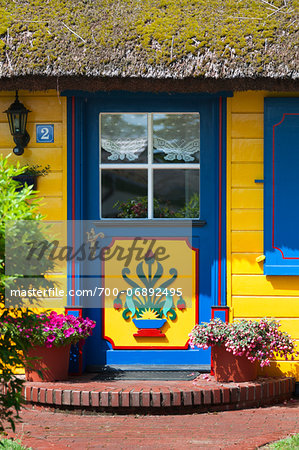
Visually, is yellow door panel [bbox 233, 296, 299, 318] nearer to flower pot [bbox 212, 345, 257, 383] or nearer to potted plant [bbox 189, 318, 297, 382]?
potted plant [bbox 189, 318, 297, 382]

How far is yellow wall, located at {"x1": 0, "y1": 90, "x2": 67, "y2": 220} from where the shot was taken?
651 cm

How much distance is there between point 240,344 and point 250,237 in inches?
41.1

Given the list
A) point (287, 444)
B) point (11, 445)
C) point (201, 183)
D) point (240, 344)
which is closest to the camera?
point (11, 445)

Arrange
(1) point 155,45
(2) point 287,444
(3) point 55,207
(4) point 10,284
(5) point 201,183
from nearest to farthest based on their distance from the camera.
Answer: (4) point 10,284, (2) point 287,444, (1) point 155,45, (3) point 55,207, (5) point 201,183

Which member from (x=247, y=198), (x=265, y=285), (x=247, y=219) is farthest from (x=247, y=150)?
(x=265, y=285)

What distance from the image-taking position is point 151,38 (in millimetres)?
6098

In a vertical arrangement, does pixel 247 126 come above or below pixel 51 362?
above

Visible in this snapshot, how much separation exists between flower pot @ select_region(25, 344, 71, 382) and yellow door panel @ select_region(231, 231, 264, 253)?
5.80 feet

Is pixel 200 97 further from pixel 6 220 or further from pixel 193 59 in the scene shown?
pixel 6 220

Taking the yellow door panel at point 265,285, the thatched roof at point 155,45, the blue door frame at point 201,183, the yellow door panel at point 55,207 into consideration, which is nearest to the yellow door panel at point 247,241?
the blue door frame at point 201,183

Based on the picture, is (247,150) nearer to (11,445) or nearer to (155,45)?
(155,45)

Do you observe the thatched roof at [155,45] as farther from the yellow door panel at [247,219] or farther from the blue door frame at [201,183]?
the yellow door panel at [247,219]

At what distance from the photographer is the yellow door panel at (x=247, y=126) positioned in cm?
646

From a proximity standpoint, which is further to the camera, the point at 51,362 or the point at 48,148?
the point at 48,148
